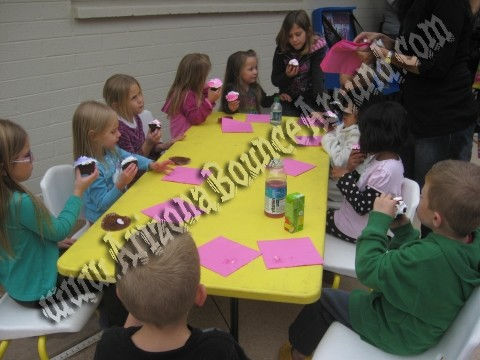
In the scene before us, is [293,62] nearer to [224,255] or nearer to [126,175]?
[126,175]

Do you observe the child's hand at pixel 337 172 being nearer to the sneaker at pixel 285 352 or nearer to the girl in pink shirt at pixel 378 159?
the girl in pink shirt at pixel 378 159

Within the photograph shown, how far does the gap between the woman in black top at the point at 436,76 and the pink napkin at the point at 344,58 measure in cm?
32

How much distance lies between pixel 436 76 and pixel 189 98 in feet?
5.31

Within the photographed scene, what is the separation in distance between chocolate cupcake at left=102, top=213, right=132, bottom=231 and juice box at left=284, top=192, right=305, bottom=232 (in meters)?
0.65

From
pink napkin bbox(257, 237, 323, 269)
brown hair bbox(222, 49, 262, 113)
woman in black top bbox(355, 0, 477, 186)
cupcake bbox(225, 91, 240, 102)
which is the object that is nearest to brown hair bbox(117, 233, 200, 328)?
pink napkin bbox(257, 237, 323, 269)

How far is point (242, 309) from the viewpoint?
2564mm

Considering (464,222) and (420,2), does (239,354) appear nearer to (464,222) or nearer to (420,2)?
(464,222)

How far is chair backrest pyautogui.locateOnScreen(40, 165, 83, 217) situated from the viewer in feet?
6.86

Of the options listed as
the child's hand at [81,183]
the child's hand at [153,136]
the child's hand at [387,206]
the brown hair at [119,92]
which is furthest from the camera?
the child's hand at [153,136]

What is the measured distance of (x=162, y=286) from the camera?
1.09 metres

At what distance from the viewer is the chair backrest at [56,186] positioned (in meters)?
2.09

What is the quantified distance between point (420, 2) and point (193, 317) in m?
2.06

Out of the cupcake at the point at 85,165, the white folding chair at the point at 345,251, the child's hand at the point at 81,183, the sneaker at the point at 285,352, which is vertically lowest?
Result: the sneaker at the point at 285,352

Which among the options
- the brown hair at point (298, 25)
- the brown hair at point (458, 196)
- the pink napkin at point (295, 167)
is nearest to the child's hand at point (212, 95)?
the brown hair at point (298, 25)
